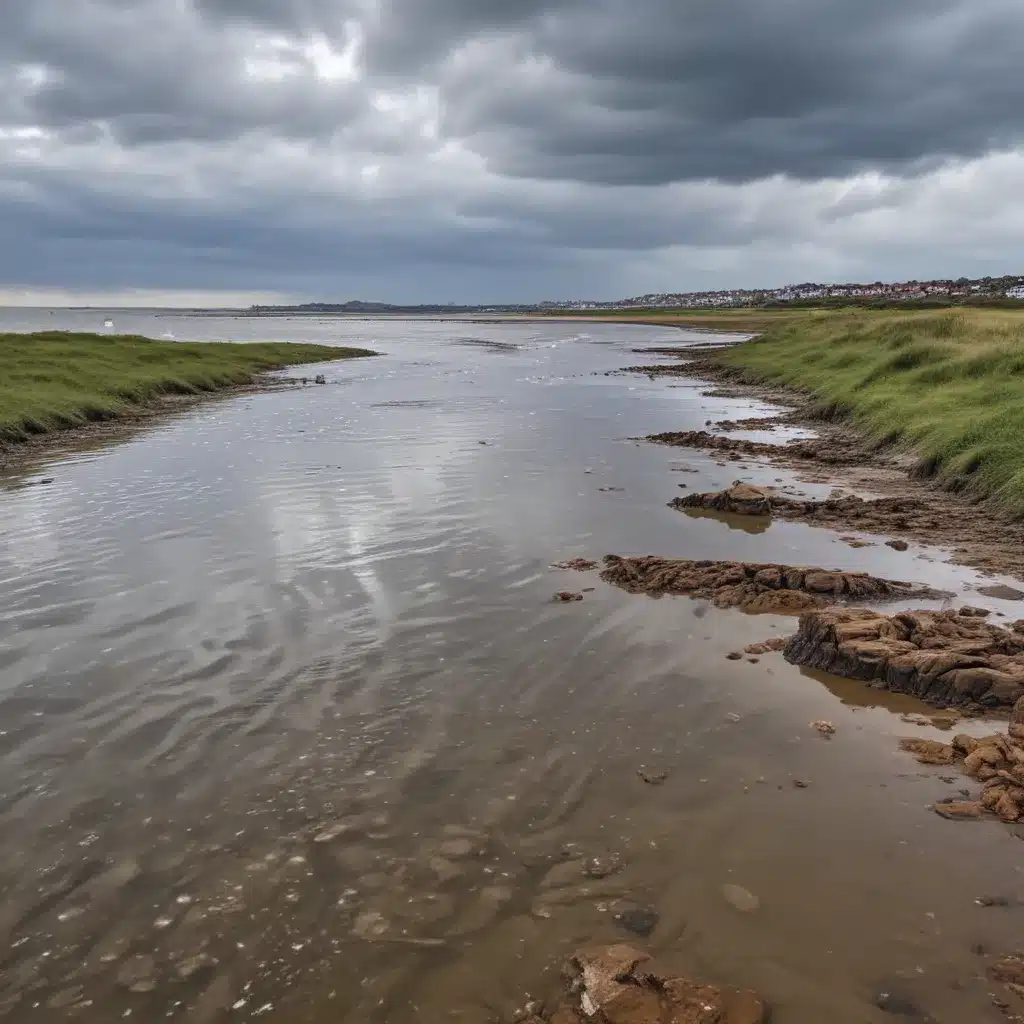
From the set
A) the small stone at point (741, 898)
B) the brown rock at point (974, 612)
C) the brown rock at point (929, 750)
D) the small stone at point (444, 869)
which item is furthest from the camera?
the brown rock at point (974, 612)

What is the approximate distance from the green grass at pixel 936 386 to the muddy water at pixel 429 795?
→ 7011 mm

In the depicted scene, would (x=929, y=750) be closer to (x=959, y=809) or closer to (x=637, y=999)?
(x=959, y=809)

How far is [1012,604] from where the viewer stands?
11219 millimetres

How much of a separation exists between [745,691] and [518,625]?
3064mm

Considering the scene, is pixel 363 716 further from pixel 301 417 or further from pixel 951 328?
pixel 951 328

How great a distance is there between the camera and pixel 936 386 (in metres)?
29.4

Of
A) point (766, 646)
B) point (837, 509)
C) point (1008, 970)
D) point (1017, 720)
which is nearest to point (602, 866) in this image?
point (1008, 970)

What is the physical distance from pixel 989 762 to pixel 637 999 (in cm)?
422

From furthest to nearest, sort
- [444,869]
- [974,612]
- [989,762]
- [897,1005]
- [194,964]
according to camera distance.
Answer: [974,612]
[989,762]
[444,869]
[194,964]
[897,1005]

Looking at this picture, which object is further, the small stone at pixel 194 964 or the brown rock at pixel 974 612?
the brown rock at pixel 974 612

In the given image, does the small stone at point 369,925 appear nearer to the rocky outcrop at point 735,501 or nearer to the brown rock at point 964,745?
the brown rock at point 964,745

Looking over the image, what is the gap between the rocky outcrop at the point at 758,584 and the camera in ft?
37.7

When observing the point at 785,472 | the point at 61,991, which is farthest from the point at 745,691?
the point at 785,472

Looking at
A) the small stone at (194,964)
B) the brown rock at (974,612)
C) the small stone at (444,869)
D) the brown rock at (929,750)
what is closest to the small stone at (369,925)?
the small stone at (444,869)
